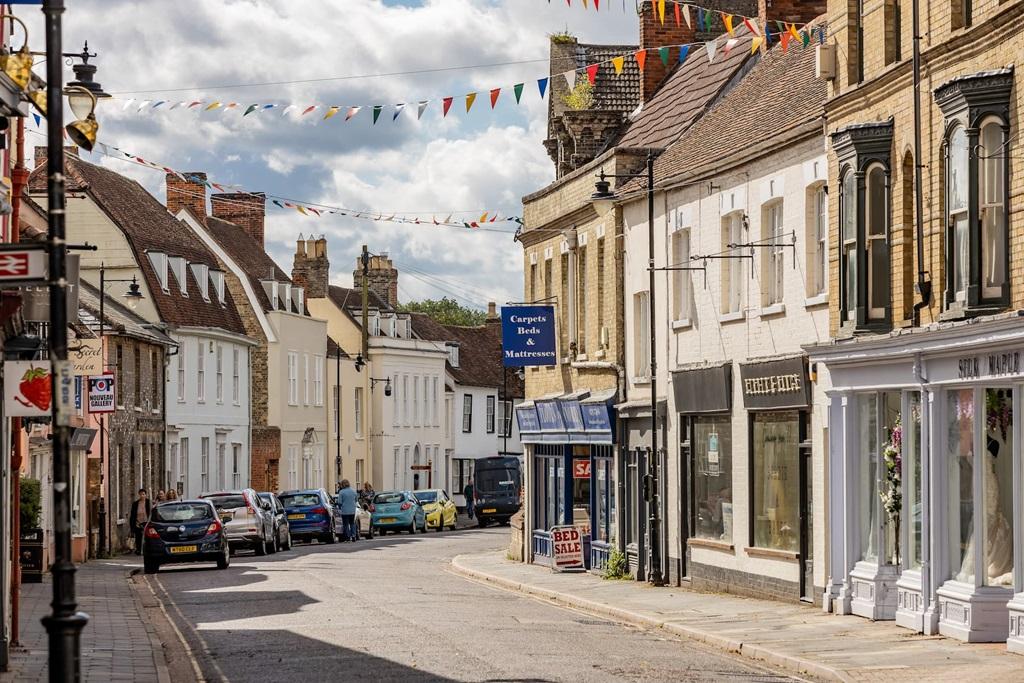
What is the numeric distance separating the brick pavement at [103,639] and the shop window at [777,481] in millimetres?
9313

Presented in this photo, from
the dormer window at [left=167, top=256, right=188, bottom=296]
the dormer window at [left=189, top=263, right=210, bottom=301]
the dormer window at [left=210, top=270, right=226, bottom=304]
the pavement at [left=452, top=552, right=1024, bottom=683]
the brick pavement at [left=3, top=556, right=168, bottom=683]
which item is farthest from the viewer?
the dormer window at [left=210, top=270, right=226, bottom=304]

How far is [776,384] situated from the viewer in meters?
26.8

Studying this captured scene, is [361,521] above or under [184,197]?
under

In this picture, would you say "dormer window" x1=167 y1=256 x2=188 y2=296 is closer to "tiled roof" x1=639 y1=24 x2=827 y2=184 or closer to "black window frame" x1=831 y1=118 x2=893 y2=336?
"tiled roof" x1=639 y1=24 x2=827 y2=184

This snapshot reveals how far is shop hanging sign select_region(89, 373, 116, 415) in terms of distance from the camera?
130 ft

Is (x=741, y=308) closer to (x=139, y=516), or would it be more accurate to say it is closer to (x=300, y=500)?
(x=139, y=516)

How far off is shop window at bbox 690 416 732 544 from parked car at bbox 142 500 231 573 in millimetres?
11650

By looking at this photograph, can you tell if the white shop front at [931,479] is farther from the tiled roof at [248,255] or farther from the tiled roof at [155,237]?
the tiled roof at [248,255]

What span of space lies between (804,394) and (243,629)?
844 cm

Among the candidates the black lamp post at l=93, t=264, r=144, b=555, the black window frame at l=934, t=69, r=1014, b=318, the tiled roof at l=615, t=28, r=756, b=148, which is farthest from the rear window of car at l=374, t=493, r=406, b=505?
the black window frame at l=934, t=69, r=1014, b=318

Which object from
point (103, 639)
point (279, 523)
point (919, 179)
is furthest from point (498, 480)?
point (919, 179)

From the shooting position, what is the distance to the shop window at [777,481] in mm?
26450

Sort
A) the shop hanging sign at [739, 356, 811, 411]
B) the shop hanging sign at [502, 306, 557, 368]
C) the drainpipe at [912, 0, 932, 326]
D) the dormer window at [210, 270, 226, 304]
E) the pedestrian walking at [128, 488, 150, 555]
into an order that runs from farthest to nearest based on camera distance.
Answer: the dormer window at [210, 270, 226, 304] → the pedestrian walking at [128, 488, 150, 555] → the shop hanging sign at [502, 306, 557, 368] → the shop hanging sign at [739, 356, 811, 411] → the drainpipe at [912, 0, 932, 326]

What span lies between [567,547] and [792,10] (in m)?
11.5
